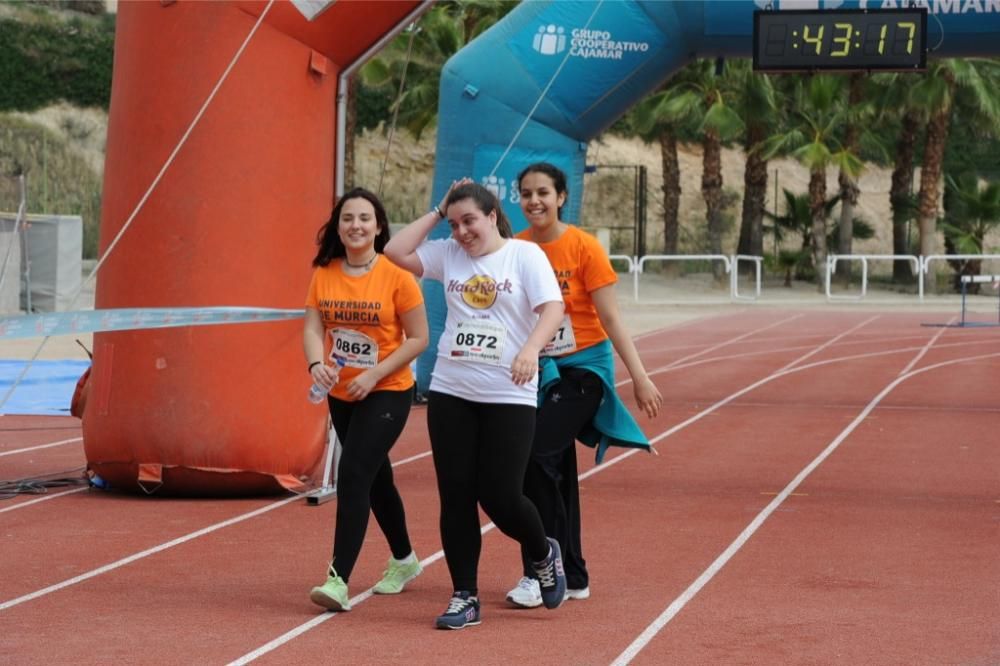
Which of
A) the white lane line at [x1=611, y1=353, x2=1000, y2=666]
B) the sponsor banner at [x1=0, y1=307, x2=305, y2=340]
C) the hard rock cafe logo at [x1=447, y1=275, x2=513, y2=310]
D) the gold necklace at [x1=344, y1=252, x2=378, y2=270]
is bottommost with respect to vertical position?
the white lane line at [x1=611, y1=353, x2=1000, y2=666]

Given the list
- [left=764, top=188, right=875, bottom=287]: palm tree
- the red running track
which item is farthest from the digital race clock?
[left=764, top=188, right=875, bottom=287]: palm tree

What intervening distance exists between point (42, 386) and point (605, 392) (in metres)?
10.8

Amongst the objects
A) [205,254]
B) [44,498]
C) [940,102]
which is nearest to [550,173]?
[205,254]

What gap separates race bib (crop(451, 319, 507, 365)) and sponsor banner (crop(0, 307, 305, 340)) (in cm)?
193

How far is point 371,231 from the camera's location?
6520mm

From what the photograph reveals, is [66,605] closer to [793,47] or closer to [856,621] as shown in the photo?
[856,621]

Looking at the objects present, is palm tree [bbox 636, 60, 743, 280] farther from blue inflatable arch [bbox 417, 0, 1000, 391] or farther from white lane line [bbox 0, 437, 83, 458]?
white lane line [bbox 0, 437, 83, 458]

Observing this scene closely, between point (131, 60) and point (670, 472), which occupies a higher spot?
point (131, 60)

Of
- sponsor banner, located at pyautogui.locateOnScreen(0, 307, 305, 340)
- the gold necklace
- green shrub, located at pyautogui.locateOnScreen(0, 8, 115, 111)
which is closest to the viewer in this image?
the gold necklace

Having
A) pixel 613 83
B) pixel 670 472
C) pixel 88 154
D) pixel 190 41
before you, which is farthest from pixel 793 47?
pixel 88 154

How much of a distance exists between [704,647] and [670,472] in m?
4.92

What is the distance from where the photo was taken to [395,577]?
6.73m

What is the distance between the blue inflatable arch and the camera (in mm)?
14438

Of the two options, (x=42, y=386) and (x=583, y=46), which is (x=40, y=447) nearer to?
(x=42, y=386)
